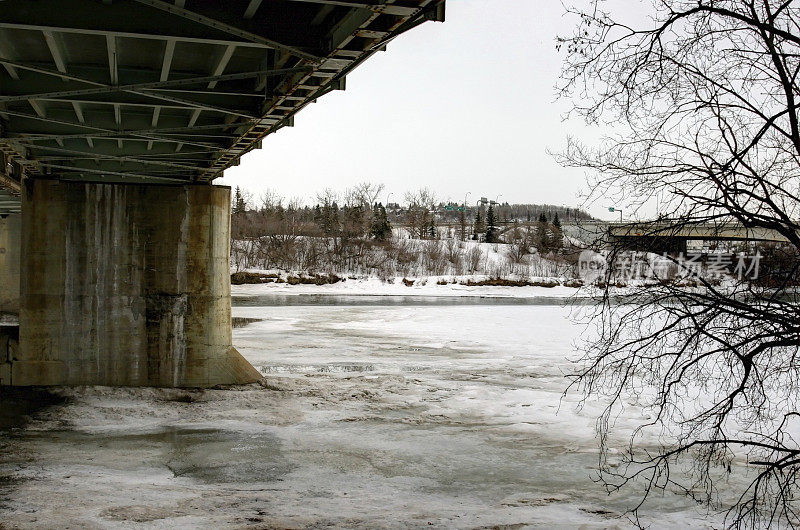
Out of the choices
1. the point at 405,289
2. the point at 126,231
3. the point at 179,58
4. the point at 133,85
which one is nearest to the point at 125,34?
the point at 133,85

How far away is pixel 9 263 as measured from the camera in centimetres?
3450

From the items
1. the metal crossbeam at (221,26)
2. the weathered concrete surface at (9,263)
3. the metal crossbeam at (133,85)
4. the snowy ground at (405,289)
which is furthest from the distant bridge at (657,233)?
the snowy ground at (405,289)

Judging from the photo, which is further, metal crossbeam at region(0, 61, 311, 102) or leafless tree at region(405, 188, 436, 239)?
leafless tree at region(405, 188, 436, 239)

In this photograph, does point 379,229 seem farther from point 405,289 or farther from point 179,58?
point 179,58

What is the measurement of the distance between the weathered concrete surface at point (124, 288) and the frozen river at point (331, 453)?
89 centimetres

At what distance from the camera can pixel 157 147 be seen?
17.5 metres

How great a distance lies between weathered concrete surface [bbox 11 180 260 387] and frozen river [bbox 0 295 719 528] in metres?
0.89

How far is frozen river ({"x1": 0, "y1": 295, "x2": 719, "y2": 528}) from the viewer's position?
987cm

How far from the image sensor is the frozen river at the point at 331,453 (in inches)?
388

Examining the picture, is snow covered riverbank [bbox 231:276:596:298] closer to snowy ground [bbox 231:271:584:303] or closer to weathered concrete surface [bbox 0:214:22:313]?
snowy ground [bbox 231:271:584:303]

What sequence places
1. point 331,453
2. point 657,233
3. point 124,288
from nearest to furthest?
point 657,233 < point 331,453 < point 124,288

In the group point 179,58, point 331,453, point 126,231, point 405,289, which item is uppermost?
point 179,58

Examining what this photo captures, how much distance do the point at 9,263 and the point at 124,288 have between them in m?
20.2

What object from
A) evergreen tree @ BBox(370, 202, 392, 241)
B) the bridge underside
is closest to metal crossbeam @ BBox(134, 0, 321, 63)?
the bridge underside
